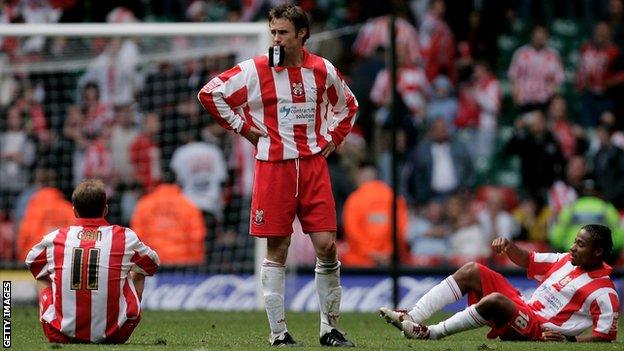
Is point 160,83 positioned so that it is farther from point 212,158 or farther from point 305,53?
point 305,53

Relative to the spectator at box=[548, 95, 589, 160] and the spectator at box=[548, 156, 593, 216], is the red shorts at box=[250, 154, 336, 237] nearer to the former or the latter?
the spectator at box=[548, 156, 593, 216]

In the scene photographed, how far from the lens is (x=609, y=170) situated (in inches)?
739

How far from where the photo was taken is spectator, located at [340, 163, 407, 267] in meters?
17.3

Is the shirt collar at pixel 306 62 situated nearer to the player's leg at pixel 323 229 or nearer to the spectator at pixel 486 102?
the player's leg at pixel 323 229

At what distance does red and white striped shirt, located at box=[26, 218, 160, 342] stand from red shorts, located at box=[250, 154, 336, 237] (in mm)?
804

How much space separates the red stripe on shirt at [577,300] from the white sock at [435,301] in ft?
2.20

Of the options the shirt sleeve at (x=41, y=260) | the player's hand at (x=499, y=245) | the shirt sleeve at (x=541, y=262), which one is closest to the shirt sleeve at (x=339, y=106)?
the player's hand at (x=499, y=245)

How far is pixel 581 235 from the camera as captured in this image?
31.9ft

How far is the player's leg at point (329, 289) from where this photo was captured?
9.28m

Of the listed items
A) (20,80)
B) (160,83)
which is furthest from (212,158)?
(20,80)

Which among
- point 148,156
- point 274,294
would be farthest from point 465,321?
point 148,156

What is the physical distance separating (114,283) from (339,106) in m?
1.89

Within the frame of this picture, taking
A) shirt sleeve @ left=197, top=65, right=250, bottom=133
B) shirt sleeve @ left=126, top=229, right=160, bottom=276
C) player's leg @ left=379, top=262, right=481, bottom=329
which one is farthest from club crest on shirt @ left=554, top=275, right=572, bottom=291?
shirt sleeve @ left=126, top=229, right=160, bottom=276

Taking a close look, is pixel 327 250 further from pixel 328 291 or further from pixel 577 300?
pixel 577 300
